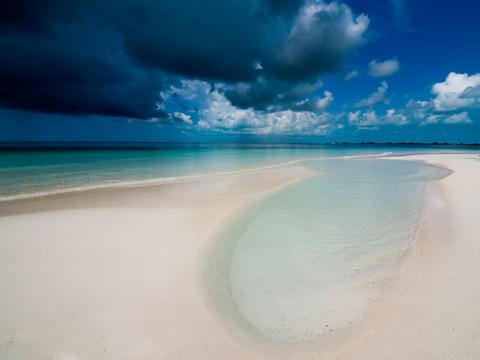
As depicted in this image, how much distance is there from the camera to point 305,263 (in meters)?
4.46

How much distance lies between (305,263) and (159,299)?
9.21 feet

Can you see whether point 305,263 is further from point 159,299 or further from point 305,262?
point 159,299

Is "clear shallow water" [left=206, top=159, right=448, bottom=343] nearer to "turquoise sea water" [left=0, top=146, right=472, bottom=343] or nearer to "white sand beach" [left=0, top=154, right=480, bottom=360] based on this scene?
"turquoise sea water" [left=0, top=146, right=472, bottom=343]

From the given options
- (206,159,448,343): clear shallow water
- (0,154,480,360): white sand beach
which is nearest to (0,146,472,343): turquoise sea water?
(206,159,448,343): clear shallow water

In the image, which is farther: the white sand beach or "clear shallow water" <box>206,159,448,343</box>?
"clear shallow water" <box>206,159,448,343</box>

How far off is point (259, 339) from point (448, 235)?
592 centimetres

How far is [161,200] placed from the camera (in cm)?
927

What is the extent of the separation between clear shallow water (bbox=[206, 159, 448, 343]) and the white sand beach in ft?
0.89

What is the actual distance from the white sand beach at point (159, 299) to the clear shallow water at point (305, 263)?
0.27 m

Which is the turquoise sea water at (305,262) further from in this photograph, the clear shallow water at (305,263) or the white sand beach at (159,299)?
the white sand beach at (159,299)

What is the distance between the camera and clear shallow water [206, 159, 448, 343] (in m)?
3.15

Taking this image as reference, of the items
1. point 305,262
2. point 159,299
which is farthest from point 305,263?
point 159,299

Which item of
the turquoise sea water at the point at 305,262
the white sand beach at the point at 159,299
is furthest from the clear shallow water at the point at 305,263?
the white sand beach at the point at 159,299

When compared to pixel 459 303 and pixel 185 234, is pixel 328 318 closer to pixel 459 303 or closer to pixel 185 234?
pixel 459 303
